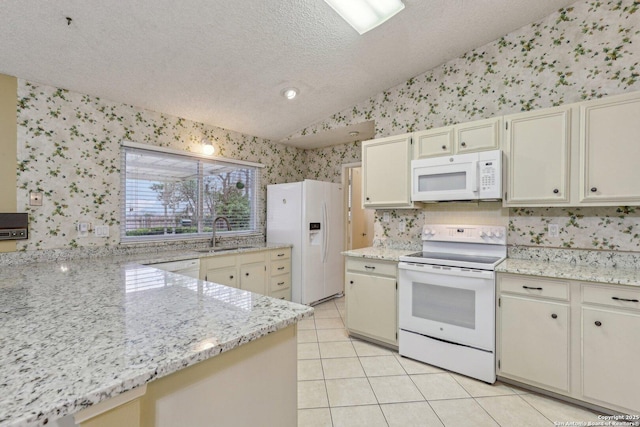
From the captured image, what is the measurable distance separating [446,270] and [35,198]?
134 inches

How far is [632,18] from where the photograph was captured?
217 cm

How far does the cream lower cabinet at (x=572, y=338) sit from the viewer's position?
5.73ft

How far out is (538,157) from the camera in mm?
2238

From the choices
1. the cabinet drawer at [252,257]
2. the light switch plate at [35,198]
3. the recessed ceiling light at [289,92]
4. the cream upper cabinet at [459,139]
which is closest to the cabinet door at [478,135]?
the cream upper cabinet at [459,139]

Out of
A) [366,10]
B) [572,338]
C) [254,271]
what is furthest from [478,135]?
[254,271]

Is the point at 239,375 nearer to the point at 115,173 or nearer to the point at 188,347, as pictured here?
the point at 188,347

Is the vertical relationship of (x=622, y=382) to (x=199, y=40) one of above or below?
below

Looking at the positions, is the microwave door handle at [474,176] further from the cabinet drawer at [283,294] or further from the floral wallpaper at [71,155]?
the floral wallpaper at [71,155]

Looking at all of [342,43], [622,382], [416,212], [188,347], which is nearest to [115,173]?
[342,43]

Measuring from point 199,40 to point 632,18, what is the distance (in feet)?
10.6

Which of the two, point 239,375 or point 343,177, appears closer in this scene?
point 239,375

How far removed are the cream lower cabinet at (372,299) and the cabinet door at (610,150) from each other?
1527 mm

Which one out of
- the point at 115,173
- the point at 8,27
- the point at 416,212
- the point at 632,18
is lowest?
the point at 416,212

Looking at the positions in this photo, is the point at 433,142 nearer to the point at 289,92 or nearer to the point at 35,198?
the point at 289,92
